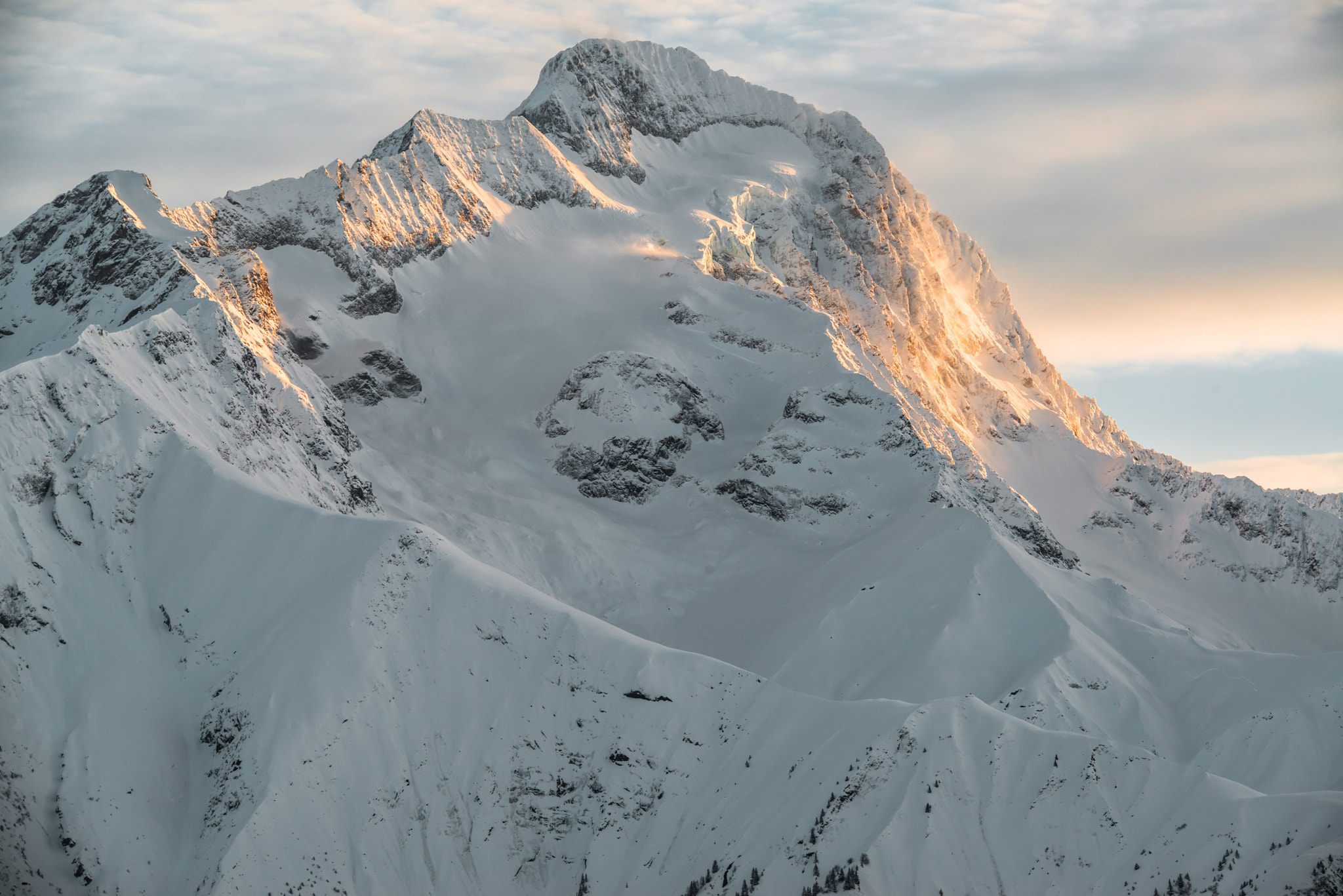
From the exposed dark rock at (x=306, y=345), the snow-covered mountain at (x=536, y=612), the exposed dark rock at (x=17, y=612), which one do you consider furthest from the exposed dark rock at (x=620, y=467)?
the exposed dark rock at (x=17, y=612)

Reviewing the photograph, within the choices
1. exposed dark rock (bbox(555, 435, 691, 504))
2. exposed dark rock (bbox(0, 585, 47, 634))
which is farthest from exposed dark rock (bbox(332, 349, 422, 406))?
exposed dark rock (bbox(0, 585, 47, 634))

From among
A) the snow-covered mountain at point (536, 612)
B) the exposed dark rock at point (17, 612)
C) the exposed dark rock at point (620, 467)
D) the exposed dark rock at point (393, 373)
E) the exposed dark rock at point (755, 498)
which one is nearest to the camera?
the snow-covered mountain at point (536, 612)

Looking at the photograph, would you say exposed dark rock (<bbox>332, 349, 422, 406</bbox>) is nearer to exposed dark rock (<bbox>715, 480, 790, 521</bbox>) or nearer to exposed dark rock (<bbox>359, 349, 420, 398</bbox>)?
exposed dark rock (<bbox>359, 349, 420, 398</bbox>)

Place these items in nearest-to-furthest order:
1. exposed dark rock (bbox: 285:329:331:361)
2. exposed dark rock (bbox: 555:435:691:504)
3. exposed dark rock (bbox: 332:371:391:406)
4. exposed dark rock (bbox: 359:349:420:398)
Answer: exposed dark rock (bbox: 332:371:391:406) < exposed dark rock (bbox: 285:329:331:361) < exposed dark rock (bbox: 555:435:691:504) < exposed dark rock (bbox: 359:349:420:398)

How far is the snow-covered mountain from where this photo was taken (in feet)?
306

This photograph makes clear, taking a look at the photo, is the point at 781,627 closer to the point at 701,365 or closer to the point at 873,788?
the point at 873,788

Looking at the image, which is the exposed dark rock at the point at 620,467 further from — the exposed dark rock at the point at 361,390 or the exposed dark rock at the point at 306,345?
the exposed dark rock at the point at 306,345

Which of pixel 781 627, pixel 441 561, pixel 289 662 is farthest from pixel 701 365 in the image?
pixel 289 662

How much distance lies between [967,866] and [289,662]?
50172mm

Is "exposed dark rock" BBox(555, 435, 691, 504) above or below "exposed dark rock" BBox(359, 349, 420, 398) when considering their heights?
below

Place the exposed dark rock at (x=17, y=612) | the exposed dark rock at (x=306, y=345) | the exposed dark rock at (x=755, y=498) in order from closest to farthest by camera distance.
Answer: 1. the exposed dark rock at (x=17, y=612)
2. the exposed dark rock at (x=755, y=498)
3. the exposed dark rock at (x=306, y=345)

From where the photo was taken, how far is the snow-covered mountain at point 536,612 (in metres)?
93.3

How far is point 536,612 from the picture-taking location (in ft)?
371

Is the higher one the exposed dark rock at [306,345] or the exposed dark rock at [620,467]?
the exposed dark rock at [306,345]
